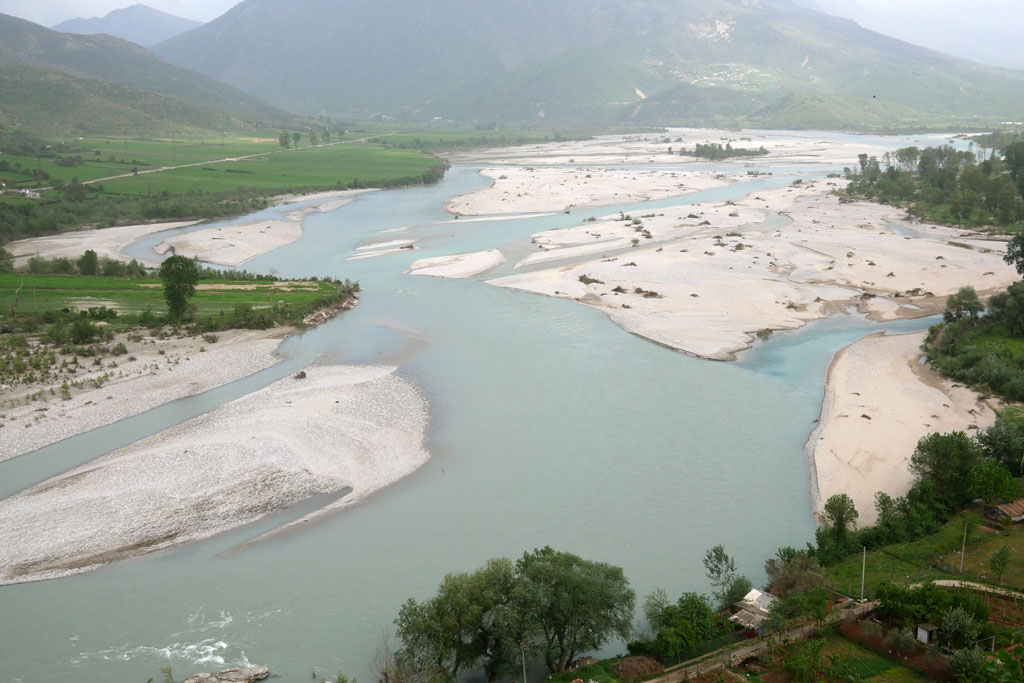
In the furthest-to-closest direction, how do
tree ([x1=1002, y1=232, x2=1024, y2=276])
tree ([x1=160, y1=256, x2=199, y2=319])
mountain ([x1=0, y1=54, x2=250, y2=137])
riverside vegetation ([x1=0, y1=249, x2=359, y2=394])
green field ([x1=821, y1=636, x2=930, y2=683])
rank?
mountain ([x1=0, y1=54, x2=250, y2=137]) < tree ([x1=1002, y1=232, x2=1024, y2=276]) < tree ([x1=160, y1=256, x2=199, y2=319]) < riverside vegetation ([x1=0, y1=249, x2=359, y2=394]) < green field ([x1=821, y1=636, x2=930, y2=683])

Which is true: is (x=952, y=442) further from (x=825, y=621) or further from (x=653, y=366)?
(x=653, y=366)

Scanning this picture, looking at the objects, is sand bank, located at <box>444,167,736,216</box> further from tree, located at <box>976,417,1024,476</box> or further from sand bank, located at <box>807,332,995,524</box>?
tree, located at <box>976,417,1024,476</box>

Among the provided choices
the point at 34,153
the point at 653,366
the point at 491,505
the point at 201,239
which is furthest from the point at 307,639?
the point at 34,153

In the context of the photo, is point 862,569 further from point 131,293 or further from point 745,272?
point 131,293

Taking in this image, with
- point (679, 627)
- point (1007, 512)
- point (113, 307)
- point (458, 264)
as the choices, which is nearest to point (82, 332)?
point (113, 307)

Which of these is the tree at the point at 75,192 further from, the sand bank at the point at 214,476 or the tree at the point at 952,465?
the tree at the point at 952,465

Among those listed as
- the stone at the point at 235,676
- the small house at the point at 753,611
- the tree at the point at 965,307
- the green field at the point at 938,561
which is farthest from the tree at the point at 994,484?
the stone at the point at 235,676

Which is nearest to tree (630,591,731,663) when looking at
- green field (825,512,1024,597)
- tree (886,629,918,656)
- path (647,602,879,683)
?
path (647,602,879,683)
